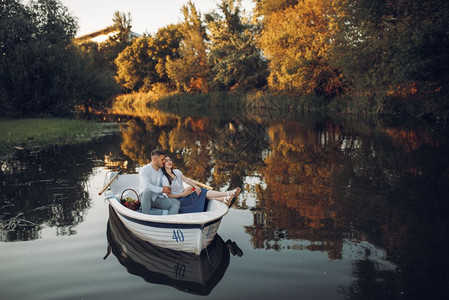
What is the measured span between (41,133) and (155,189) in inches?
620

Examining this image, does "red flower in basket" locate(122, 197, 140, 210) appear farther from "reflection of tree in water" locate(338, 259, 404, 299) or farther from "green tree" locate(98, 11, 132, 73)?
"green tree" locate(98, 11, 132, 73)

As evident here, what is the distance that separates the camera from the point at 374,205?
9094mm

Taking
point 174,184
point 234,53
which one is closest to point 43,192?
point 174,184

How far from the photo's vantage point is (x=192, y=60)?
192 feet

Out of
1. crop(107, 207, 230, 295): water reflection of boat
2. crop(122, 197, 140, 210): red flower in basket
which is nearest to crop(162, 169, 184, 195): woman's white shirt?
crop(122, 197, 140, 210): red flower in basket

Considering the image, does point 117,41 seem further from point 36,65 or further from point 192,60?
point 36,65

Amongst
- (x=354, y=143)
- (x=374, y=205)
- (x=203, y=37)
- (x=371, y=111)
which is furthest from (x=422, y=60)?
(x=203, y=37)

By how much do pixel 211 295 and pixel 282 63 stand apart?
34840 mm

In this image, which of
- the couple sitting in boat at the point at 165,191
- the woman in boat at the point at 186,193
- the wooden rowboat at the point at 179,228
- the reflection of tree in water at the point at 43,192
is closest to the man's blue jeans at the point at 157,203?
the couple sitting in boat at the point at 165,191

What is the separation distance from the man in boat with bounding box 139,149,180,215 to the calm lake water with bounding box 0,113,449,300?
78 cm

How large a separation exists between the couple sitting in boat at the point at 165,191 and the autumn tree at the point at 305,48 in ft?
91.5

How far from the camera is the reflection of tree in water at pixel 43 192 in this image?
8.12 m

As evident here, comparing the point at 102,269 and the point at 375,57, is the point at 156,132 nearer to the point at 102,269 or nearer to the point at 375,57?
the point at 375,57

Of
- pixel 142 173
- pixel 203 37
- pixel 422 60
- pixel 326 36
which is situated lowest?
pixel 142 173
